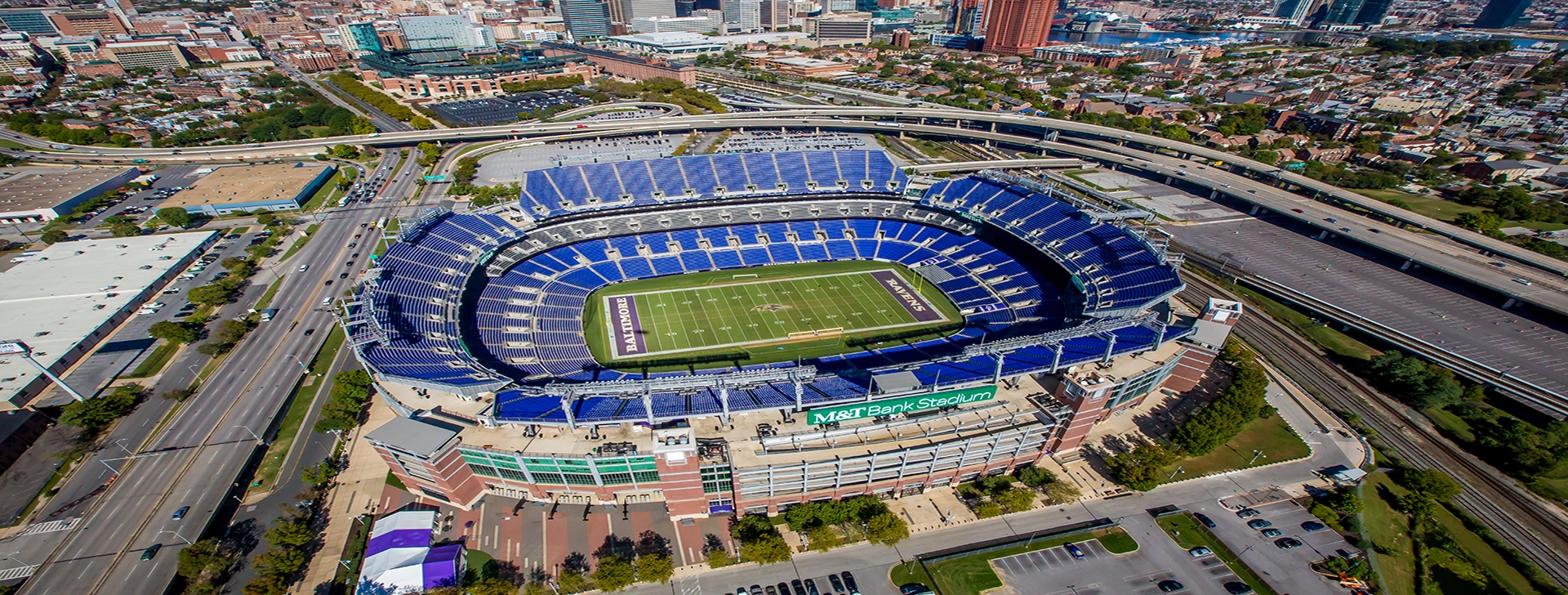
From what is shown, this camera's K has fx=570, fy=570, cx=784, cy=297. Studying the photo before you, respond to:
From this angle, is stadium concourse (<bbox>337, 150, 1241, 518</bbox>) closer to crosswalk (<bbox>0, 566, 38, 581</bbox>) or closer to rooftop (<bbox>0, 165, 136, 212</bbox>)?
crosswalk (<bbox>0, 566, 38, 581</bbox>)

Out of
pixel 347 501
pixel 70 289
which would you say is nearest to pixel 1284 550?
pixel 347 501

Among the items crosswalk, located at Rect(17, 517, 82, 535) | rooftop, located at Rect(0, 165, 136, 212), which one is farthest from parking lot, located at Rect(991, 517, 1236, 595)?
rooftop, located at Rect(0, 165, 136, 212)

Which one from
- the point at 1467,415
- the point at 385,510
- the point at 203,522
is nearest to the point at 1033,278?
the point at 1467,415

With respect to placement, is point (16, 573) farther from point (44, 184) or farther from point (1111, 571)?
point (44, 184)

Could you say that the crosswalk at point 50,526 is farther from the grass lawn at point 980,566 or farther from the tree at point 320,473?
the grass lawn at point 980,566

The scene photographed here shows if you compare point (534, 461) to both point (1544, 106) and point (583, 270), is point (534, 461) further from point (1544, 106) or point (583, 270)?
point (1544, 106)

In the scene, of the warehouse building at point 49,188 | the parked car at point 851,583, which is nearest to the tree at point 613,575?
the parked car at point 851,583
